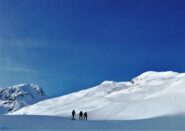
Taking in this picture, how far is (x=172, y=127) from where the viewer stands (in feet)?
160

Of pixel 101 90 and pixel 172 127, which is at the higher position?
pixel 101 90

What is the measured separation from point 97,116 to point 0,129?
146ft

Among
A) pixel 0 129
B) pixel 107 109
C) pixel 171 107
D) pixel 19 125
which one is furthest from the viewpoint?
pixel 107 109

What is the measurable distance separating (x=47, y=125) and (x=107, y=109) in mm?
46232

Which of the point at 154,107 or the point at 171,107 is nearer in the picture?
the point at 171,107

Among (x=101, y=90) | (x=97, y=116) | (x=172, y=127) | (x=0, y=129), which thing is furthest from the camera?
(x=101, y=90)

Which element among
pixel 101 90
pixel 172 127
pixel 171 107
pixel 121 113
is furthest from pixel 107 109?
pixel 101 90

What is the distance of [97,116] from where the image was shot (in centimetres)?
8388

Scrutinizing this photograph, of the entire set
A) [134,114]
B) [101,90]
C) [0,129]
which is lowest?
[0,129]

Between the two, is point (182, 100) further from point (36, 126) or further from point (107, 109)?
point (36, 126)

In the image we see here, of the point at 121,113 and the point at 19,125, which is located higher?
the point at 121,113

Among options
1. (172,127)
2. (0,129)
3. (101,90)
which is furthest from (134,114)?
(101,90)

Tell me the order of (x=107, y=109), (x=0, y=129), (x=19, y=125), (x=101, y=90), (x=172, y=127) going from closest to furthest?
1. (x=0, y=129)
2. (x=19, y=125)
3. (x=172, y=127)
4. (x=107, y=109)
5. (x=101, y=90)

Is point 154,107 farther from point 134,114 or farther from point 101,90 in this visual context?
point 101,90
